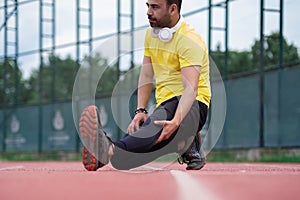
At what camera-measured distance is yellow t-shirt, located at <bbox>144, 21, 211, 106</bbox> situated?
189 inches

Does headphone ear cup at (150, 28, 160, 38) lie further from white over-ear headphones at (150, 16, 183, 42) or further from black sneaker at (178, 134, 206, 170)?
black sneaker at (178, 134, 206, 170)

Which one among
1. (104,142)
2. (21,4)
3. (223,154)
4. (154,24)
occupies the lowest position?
(223,154)

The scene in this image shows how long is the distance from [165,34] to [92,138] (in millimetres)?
949

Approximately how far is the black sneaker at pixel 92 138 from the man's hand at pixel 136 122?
0.64 metres

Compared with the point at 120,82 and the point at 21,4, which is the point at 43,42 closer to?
the point at 21,4

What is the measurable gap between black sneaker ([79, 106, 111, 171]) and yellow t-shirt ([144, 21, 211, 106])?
0.75 meters

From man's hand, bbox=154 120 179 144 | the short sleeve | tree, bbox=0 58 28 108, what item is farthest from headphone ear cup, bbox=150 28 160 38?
tree, bbox=0 58 28 108

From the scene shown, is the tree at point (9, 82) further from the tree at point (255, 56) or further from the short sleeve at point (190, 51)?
the short sleeve at point (190, 51)

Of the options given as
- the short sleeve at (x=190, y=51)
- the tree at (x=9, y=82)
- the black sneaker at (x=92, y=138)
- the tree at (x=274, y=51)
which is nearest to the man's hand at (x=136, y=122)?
the short sleeve at (x=190, y=51)

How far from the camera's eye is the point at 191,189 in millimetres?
3787

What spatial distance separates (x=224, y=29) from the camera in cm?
1466

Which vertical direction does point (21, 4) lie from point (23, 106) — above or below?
above

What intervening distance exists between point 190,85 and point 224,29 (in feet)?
33.3

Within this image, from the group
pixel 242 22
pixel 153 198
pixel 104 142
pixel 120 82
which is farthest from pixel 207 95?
pixel 120 82
